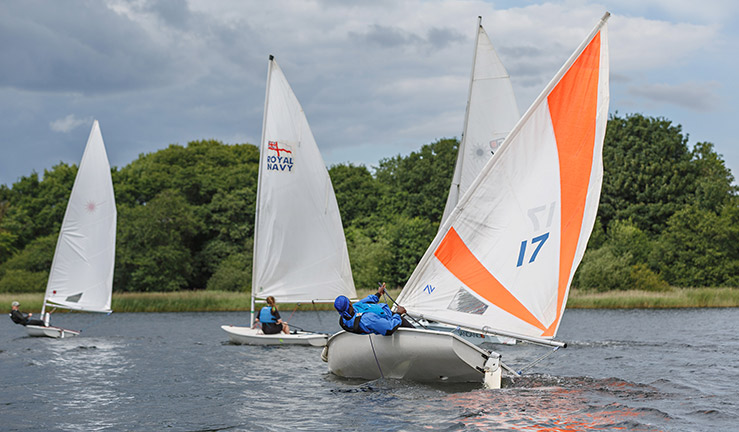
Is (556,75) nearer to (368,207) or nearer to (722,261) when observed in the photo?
(722,261)

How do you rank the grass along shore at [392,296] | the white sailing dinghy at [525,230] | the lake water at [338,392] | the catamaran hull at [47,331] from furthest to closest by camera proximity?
1. the grass along shore at [392,296]
2. the catamaran hull at [47,331]
3. the white sailing dinghy at [525,230]
4. the lake water at [338,392]

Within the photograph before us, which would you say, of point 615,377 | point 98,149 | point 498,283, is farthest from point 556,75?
point 98,149

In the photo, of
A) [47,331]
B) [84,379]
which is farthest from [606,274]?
[84,379]

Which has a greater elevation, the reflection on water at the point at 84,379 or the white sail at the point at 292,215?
the white sail at the point at 292,215

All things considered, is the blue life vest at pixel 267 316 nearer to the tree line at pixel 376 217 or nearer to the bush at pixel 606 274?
the tree line at pixel 376 217

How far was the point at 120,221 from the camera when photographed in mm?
55594

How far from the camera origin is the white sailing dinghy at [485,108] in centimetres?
2156

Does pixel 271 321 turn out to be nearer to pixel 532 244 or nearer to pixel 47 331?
pixel 47 331

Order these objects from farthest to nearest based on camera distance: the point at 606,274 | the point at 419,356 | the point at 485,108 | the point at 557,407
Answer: the point at 606,274
the point at 485,108
the point at 419,356
the point at 557,407

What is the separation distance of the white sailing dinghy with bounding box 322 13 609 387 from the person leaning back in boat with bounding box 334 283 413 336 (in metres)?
0.35

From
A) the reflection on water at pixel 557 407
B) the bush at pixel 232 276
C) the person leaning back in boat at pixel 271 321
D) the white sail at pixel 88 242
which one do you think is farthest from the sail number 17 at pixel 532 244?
the bush at pixel 232 276

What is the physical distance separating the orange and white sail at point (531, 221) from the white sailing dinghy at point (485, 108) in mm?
10002

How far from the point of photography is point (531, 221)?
11203mm

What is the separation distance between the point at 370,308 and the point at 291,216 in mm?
10997
